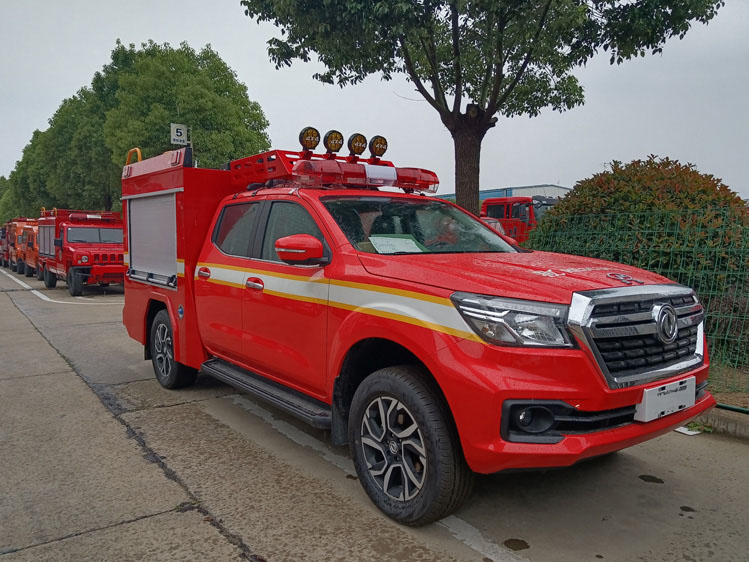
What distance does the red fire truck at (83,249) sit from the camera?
1484 centimetres

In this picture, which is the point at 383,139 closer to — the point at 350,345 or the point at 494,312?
the point at 350,345

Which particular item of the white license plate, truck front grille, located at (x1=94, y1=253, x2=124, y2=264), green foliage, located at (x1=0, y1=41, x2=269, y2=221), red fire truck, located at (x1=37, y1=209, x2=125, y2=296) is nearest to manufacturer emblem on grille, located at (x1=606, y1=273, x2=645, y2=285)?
the white license plate

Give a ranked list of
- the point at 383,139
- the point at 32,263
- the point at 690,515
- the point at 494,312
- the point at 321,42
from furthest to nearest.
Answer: the point at 32,263 < the point at 321,42 < the point at 383,139 < the point at 690,515 < the point at 494,312

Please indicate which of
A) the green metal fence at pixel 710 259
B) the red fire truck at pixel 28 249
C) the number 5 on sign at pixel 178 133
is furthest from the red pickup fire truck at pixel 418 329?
the red fire truck at pixel 28 249

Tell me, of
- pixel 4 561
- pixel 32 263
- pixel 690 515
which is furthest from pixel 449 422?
pixel 32 263

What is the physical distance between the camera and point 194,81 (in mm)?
26438

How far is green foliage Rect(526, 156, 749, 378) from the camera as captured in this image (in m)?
5.47

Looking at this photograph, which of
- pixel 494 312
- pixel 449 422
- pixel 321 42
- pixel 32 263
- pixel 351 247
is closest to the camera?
pixel 494 312

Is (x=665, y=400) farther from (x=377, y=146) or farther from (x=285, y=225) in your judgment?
(x=377, y=146)

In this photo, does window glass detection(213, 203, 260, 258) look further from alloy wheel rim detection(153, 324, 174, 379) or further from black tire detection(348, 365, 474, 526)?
black tire detection(348, 365, 474, 526)

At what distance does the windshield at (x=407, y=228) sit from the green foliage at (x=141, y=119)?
2033 cm

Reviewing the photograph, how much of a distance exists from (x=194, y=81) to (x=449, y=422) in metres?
26.9

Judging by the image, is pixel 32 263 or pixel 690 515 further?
pixel 32 263

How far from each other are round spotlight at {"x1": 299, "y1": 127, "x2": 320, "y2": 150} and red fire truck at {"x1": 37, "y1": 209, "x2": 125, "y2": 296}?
12.1 meters
